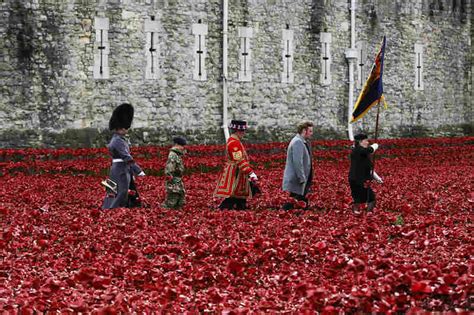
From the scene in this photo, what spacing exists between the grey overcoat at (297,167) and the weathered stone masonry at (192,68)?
34.6ft

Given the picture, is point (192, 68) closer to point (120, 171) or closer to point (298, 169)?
point (120, 171)

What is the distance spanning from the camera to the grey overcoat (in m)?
11.5

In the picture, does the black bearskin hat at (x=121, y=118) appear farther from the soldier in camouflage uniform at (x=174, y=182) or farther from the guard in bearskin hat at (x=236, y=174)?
the guard in bearskin hat at (x=236, y=174)

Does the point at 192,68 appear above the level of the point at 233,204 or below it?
above

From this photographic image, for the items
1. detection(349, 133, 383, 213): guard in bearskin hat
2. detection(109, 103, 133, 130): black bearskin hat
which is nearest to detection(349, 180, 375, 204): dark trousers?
detection(349, 133, 383, 213): guard in bearskin hat

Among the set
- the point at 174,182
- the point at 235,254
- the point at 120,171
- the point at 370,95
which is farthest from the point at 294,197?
the point at 235,254

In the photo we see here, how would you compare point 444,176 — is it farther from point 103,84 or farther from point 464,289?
point 464,289

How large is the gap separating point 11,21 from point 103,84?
2.79m

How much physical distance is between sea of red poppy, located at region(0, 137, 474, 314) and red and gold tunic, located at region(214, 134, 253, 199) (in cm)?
49

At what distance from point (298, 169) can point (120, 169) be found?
2494 mm

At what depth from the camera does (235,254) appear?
7770 mm

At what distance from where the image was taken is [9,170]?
17.6m

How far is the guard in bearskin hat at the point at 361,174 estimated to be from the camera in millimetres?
11594

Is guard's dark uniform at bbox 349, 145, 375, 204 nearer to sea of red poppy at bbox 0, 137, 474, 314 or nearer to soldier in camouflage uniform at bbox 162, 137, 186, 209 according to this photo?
sea of red poppy at bbox 0, 137, 474, 314
